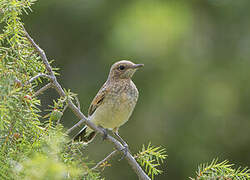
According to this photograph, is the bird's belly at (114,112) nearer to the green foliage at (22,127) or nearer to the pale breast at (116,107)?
the pale breast at (116,107)

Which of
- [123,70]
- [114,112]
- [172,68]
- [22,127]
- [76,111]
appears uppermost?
[22,127]

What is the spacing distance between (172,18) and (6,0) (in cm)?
484

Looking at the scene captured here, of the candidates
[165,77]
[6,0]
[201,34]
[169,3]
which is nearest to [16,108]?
[6,0]

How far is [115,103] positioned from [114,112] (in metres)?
0.11

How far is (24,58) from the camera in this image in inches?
116

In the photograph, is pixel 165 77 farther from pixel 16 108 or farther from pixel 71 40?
pixel 16 108

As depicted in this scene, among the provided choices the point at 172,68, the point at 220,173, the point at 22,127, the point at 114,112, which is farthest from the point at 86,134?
the point at 172,68

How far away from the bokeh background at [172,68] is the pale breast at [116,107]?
86.1 inches

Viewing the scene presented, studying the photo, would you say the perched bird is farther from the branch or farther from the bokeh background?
the bokeh background

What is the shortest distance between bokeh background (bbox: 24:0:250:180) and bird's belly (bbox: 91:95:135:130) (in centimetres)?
231

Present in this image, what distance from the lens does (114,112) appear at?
481 centimetres

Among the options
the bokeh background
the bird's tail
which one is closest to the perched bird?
the bird's tail

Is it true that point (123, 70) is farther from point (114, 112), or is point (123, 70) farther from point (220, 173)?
point (220, 173)

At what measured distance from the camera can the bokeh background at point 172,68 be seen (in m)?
7.21
